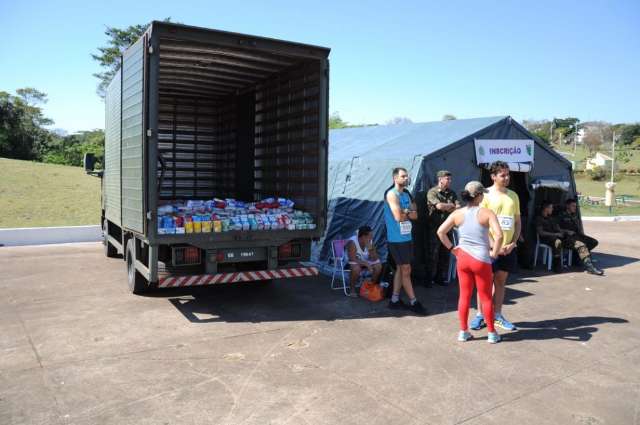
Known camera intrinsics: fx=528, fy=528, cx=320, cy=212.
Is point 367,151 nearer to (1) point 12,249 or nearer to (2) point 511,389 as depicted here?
(2) point 511,389

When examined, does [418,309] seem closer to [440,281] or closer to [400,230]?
[400,230]

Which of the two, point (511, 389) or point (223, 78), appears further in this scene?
point (223, 78)

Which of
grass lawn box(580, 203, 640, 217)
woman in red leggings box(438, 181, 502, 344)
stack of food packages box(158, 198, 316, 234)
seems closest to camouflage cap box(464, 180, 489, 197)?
woman in red leggings box(438, 181, 502, 344)

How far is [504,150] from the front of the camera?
9852mm

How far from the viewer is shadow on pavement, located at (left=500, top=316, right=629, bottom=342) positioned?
583 centimetres

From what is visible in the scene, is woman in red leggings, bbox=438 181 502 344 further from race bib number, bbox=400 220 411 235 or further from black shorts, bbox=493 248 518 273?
race bib number, bbox=400 220 411 235

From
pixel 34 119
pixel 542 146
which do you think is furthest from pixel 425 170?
pixel 34 119

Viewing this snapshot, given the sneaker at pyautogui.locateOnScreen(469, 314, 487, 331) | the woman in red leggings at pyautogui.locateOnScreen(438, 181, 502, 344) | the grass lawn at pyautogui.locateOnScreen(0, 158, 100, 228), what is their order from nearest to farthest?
the woman in red leggings at pyautogui.locateOnScreen(438, 181, 502, 344) < the sneaker at pyautogui.locateOnScreen(469, 314, 487, 331) < the grass lawn at pyautogui.locateOnScreen(0, 158, 100, 228)

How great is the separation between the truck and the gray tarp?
1.81 m

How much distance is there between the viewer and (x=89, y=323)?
6051mm

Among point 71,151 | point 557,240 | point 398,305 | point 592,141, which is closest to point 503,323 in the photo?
point 398,305

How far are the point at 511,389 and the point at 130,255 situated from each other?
5.31m

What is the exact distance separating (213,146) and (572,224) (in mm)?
7233

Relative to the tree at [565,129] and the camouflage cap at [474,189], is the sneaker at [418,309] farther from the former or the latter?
the tree at [565,129]
